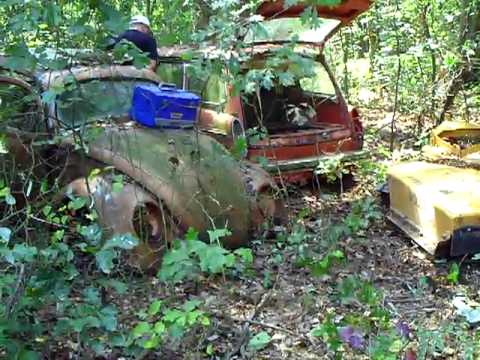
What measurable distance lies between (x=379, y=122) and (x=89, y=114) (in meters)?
7.33

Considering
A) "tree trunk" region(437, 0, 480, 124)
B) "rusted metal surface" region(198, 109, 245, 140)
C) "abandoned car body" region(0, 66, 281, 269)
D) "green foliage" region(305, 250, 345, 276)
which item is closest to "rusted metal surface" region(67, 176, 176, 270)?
"abandoned car body" region(0, 66, 281, 269)

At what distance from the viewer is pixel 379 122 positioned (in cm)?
1234

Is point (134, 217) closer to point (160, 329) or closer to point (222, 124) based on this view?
point (160, 329)

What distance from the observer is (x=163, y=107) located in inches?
237

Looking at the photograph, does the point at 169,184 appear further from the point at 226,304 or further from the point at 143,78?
the point at 143,78

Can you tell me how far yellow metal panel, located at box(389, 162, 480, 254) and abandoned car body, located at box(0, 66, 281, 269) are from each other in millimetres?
1111

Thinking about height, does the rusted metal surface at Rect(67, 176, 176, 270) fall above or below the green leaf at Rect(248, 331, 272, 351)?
above

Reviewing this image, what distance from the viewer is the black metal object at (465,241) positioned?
5.32 m

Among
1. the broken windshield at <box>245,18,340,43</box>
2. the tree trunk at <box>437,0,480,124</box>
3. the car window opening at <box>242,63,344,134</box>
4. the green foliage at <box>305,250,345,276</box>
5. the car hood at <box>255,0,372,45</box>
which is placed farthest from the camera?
the tree trunk at <box>437,0,480,124</box>

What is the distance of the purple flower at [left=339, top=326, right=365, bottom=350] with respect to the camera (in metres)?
3.80

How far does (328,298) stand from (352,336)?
1337mm

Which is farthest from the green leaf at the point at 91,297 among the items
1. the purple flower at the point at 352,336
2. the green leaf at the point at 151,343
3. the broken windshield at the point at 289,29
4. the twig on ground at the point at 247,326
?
the broken windshield at the point at 289,29

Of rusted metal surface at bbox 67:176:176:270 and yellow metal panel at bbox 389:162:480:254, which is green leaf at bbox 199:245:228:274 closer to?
rusted metal surface at bbox 67:176:176:270

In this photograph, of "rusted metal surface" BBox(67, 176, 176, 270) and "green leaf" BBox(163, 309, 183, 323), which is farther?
"rusted metal surface" BBox(67, 176, 176, 270)
